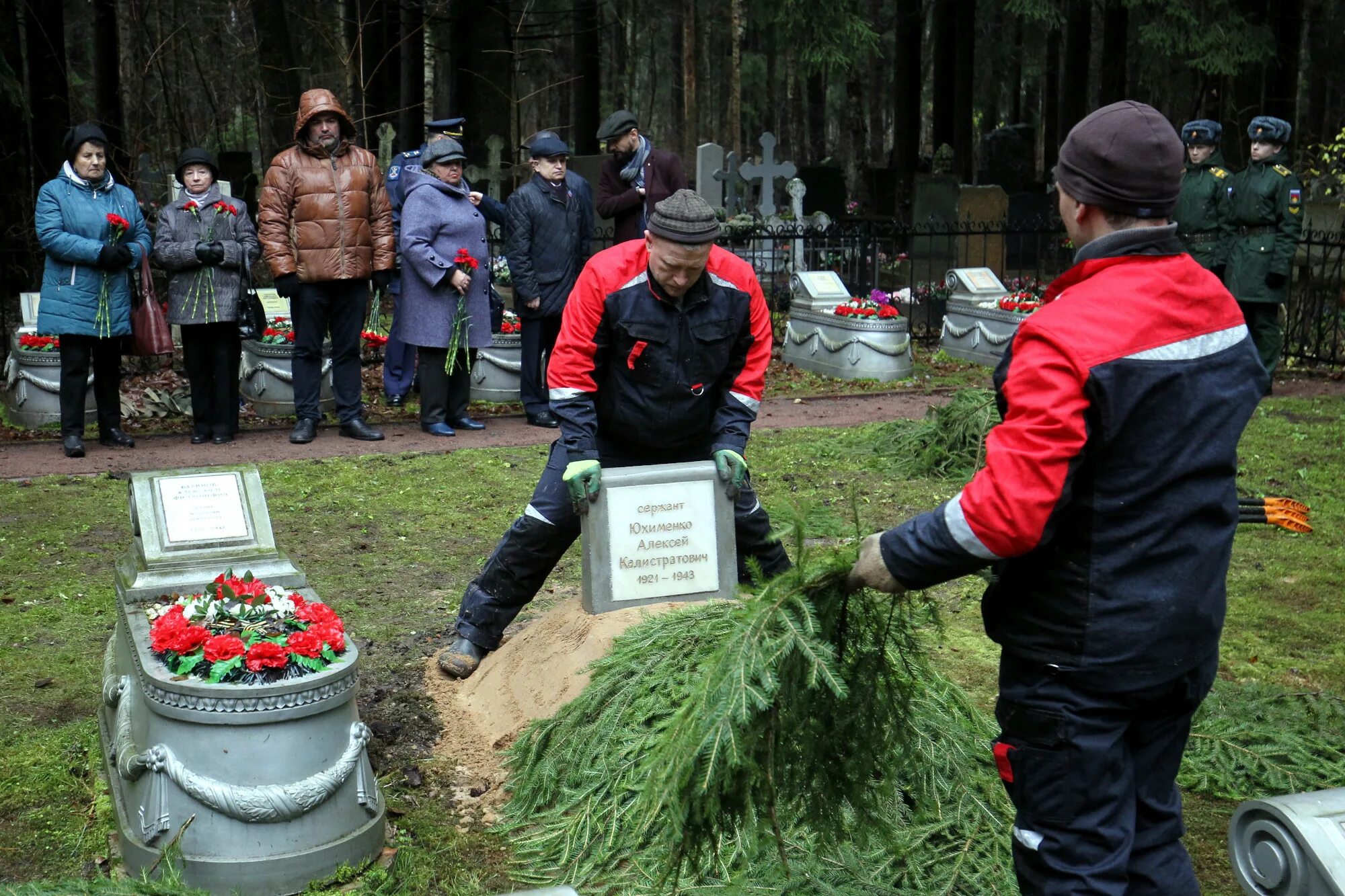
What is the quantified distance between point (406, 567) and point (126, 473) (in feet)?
9.36

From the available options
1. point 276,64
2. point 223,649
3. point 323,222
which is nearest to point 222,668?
point 223,649

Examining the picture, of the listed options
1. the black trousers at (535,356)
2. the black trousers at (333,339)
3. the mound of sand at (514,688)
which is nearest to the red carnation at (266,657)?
the mound of sand at (514,688)

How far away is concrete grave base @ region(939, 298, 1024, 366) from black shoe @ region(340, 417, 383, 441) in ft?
21.3

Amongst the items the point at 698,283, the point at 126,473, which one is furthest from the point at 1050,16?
the point at 698,283

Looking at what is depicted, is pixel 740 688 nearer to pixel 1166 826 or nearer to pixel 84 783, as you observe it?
pixel 1166 826

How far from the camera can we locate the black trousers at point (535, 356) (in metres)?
10.3

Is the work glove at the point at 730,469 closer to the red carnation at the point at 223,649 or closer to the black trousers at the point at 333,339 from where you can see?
the red carnation at the point at 223,649

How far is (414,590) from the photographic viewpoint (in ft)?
21.3

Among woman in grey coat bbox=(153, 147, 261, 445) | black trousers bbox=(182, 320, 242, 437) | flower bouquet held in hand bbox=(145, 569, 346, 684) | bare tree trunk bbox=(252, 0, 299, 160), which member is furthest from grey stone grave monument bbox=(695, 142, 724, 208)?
flower bouquet held in hand bbox=(145, 569, 346, 684)

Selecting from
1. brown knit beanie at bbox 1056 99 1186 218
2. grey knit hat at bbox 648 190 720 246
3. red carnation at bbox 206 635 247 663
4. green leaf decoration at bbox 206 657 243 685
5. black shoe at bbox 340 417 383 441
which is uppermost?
brown knit beanie at bbox 1056 99 1186 218

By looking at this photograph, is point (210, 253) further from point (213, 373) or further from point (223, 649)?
point (223, 649)

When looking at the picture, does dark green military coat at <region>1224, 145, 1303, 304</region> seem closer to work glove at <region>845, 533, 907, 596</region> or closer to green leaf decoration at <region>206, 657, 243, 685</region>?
work glove at <region>845, 533, 907, 596</region>

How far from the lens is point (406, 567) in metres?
6.87

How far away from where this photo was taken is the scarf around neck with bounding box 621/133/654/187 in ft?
35.2
